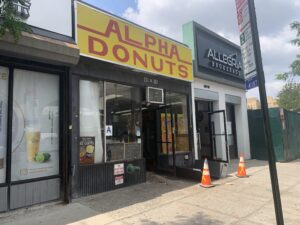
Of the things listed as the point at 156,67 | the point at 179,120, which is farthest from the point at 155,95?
the point at 179,120

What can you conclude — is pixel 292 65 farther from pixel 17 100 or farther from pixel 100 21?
pixel 17 100

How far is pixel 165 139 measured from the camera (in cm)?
1018

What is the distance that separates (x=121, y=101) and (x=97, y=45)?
5.69 feet

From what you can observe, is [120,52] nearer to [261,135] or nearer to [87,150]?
[87,150]

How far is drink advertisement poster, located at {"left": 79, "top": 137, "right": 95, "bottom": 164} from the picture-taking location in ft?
22.8

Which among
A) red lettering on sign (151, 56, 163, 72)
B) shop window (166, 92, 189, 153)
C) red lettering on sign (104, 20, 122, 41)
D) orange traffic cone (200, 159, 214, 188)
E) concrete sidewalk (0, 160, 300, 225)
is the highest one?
red lettering on sign (104, 20, 122, 41)

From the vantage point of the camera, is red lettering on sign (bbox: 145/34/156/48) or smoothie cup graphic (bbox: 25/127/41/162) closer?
smoothie cup graphic (bbox: 25/127/41/162)

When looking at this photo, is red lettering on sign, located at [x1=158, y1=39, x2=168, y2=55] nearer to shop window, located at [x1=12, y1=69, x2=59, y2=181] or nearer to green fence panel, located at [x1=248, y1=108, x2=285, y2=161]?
shop window, located at [x1=12, y1=69, x2=59, y2=181]

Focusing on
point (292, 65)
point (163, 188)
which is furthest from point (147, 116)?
point (292, 65)

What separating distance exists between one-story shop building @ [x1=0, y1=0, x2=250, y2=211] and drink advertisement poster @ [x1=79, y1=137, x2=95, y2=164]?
24 millimetres

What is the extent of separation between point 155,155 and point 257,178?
3556 millimetres


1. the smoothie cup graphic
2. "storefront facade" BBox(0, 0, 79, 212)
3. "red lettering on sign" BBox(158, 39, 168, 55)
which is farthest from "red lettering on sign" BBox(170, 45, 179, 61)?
the smoothie cup graphic

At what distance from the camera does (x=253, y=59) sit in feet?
11.8

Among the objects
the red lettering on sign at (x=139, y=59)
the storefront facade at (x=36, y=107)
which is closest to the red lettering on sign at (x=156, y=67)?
the red lettering on sign at (x=139, y=59)
